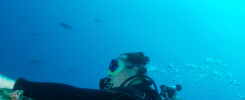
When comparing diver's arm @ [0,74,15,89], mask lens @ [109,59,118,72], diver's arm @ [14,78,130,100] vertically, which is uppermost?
mask lens @ [109,59,118,72]

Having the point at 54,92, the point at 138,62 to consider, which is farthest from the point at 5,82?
the point at 138,62

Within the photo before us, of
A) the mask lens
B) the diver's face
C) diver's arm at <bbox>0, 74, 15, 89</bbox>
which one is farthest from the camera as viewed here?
the mask lens

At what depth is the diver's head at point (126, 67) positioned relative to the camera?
3361 mm

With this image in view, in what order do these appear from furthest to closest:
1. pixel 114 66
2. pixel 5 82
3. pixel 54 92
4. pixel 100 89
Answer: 1. pixel 114 66
2. pixel 5 82
3. pixel 100 89
4. pixel 54 92

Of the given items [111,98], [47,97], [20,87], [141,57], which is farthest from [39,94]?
[141,57]

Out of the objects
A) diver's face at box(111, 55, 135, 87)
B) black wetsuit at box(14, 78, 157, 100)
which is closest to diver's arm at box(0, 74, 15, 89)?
black wetsuit at box(14, 78, 157, 100)

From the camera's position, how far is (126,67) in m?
3.43

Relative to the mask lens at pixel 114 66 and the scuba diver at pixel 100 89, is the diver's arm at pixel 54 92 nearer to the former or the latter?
the scuba diver at pixel 100 89

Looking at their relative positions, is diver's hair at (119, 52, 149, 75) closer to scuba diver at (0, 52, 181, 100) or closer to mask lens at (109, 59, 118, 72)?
scuba diver at (0, 52, 181, 100)

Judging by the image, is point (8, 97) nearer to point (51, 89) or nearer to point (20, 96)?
point (20, 96)

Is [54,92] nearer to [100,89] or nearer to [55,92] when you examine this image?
[55,92]

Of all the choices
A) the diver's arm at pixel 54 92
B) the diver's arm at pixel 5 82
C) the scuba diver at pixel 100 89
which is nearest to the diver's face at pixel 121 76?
the scuba diver at pixel 100 89

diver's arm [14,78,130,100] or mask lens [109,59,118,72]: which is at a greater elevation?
mask lens [109,59,118,72]

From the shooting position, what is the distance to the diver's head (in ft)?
11.0
